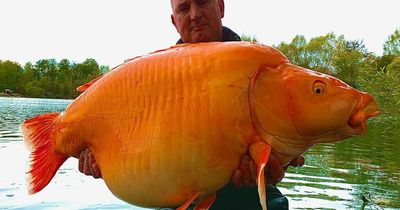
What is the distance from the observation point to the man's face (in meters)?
3.82

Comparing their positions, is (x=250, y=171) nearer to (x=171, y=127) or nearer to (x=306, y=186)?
(x=171, y=127)

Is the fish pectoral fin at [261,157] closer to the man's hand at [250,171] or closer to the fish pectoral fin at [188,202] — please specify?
the man's hand at [250,171]

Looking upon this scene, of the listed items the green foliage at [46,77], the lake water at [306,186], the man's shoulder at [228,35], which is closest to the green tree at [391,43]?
the lake water at [306,186]

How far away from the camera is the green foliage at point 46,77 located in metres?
111

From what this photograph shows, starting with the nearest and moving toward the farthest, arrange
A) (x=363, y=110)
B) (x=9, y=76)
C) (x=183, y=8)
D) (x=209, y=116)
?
(x=363, y=110) < (x=209, y=116) < (x=183, y=8) < (x=9, y=76)

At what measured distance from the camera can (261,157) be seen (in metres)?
2.40

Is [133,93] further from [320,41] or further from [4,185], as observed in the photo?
[320,41]

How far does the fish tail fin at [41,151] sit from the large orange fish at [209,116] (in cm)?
54

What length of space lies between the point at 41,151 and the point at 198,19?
5.06 ft

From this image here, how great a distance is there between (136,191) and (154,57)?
76 cm

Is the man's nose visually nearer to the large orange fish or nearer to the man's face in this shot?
the man's face

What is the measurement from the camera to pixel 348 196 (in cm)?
976

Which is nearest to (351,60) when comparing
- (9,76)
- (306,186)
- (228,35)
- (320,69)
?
(320,69)

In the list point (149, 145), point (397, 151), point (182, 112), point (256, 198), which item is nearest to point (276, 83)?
point (182, 112)
